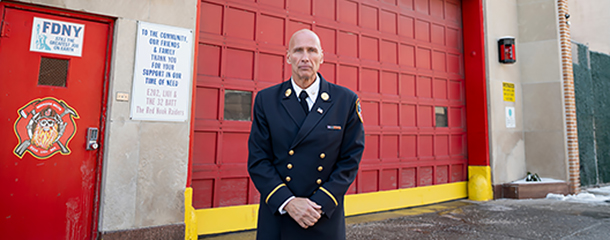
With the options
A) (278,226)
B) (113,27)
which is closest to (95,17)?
(113,27)

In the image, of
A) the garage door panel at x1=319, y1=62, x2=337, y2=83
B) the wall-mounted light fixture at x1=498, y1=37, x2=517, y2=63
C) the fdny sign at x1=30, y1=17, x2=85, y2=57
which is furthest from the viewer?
the wall-mounted light fixture at x1=498, y1=37, x2=517, y2=63

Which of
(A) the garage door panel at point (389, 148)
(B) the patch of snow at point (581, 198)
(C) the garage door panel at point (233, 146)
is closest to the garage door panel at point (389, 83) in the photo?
(A) the garage door panel at point (389, 148)

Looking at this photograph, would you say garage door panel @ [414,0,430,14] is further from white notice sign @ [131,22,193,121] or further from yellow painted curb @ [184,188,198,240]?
yellow painted curb @ [184,188,198,240]

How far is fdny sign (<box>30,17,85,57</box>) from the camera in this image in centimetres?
339

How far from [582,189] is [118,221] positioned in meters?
10.2

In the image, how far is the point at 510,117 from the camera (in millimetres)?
7734

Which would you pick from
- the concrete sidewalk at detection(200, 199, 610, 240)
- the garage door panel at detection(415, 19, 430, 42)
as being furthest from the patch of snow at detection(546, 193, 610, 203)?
the garage door panel at detection(415, 19, 430, 42)

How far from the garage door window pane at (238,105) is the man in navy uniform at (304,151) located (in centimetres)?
281

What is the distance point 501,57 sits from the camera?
25.0 ft

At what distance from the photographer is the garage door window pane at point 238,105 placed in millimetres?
4648

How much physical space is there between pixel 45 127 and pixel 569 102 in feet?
32.8

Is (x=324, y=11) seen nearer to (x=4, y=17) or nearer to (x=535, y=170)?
(x=4, y=17)

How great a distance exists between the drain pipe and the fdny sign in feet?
31.6

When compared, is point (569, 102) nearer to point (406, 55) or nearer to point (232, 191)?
point (406, 55)
